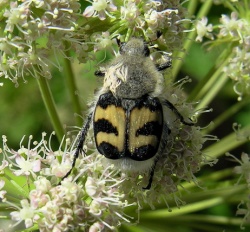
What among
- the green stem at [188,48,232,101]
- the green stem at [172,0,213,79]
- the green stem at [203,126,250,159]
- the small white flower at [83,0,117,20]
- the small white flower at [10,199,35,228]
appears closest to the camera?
the small white flower at [10,199,35,228]

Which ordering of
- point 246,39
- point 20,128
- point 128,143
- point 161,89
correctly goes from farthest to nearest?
point 20,128 → point 246,39 → point 161,89 → point 128,143

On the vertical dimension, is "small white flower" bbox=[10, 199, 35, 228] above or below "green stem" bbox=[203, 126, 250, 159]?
above

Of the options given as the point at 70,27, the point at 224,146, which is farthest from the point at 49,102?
the point at 224,146

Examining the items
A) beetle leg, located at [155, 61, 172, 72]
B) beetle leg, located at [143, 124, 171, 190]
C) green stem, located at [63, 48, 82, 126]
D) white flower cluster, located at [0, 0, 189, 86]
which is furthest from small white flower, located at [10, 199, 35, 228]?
beetle leg, located at [155, 61, 172, 72]

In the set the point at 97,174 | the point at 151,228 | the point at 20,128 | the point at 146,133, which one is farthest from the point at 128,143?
the point at 20,128

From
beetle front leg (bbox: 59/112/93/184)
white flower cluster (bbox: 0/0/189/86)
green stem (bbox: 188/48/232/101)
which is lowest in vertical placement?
green stem (bbox: 188/48/232/101)

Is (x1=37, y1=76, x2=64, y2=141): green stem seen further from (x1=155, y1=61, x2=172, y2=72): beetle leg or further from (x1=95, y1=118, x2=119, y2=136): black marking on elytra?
(x1=155, y1=61, x2=172, y2=72): beetle leg

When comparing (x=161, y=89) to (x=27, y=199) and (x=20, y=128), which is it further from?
(x=20, y=128)

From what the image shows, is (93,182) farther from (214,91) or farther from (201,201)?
(214,91)
